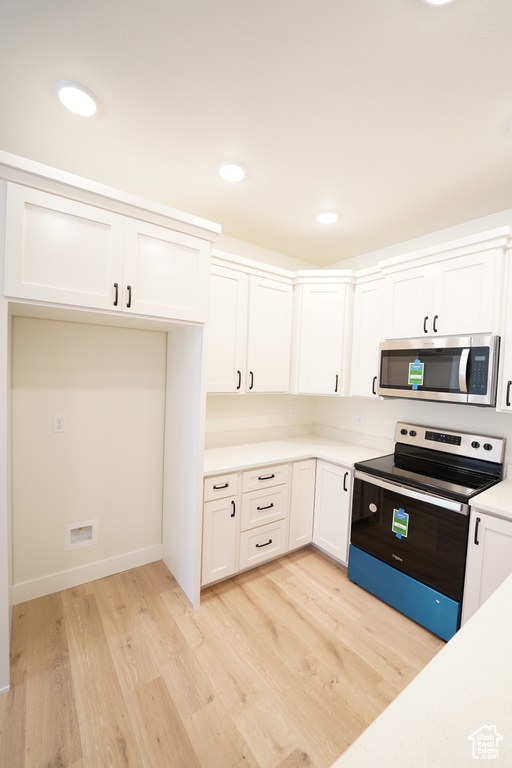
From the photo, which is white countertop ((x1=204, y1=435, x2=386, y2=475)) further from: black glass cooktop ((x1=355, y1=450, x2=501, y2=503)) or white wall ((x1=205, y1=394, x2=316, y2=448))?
black glass cooktop ((x1=355, y1=450, x2=501, y2=503))

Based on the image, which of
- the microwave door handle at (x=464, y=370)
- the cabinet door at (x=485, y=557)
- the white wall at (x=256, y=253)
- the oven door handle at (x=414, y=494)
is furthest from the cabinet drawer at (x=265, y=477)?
the white wall at (x=256, y=253)

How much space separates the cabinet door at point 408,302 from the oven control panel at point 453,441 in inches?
29.1

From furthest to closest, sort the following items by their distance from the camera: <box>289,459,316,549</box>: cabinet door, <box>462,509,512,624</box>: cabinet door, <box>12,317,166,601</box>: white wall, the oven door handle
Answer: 1. <box>289,459,316,549</box>: cabinet door
2. <box>12,317,166,601</box>: white wall
3. the oven door handle
4. <box>462,509,512,624</box>: cabinet door

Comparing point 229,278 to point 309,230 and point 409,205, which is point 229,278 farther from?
point 409,205

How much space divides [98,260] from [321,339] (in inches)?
69.8

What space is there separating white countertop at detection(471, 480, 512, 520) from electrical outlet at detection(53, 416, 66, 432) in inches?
96.8

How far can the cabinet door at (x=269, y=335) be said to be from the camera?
2520 mm

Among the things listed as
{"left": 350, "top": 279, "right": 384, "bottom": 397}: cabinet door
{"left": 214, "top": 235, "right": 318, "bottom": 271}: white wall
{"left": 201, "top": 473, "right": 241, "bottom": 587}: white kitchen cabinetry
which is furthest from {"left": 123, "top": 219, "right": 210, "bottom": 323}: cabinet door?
{"left": 350, "top": 279, "right": 384, "bottom": 397}: cabinet door

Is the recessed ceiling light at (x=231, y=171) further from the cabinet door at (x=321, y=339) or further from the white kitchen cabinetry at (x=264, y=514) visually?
the white kitchen cabinetry at (x=264, y=514)

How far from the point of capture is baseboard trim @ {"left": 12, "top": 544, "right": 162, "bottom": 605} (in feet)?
6.71

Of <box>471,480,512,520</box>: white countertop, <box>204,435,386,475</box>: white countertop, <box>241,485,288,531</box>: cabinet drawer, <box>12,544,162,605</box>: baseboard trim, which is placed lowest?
<box>12,544,162,605</box>: baseboard trim

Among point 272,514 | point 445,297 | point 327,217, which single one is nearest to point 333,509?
point 272,514

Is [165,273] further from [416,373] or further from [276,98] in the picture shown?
[416,373]

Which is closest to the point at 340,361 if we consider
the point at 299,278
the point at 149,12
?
the point at 299,278
